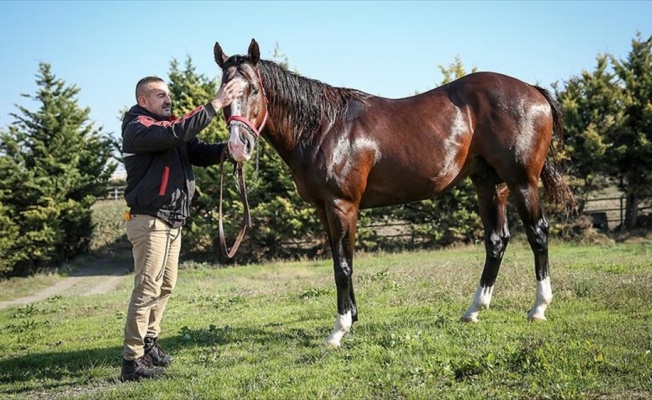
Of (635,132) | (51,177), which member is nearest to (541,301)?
(635,132)

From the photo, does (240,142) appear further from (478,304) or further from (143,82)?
(478,304)

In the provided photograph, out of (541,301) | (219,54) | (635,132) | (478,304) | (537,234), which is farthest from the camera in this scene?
(635,132)

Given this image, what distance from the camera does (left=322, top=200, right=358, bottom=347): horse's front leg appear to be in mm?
5539

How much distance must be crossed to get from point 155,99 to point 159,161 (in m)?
0.66

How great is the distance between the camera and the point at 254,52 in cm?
536

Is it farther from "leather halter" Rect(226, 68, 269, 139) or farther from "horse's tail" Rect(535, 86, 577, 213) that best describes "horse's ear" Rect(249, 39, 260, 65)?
"horse's tail" Rect(535, 86, 577, 213)

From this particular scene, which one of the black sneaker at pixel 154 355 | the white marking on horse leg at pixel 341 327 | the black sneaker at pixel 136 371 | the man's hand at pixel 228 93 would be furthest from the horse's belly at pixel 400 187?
the black sneaker at pixel 136 371

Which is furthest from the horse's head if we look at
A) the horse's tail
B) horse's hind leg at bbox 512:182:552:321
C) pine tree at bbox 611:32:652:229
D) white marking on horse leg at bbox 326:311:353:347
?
pine tree at bbox 611:32:652:229

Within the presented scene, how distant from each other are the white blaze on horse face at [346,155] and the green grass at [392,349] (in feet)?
5.66

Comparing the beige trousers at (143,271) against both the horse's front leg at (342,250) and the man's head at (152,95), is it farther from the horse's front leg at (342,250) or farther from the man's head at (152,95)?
the horse's front leg at (342,250)

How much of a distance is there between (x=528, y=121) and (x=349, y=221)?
2.31 metres

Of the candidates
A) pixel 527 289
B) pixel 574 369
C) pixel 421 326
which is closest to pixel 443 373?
pixel 574 369

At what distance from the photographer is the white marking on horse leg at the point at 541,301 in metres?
5.79

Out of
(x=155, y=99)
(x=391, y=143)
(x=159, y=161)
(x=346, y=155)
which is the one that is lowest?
(x=159, y=161)
